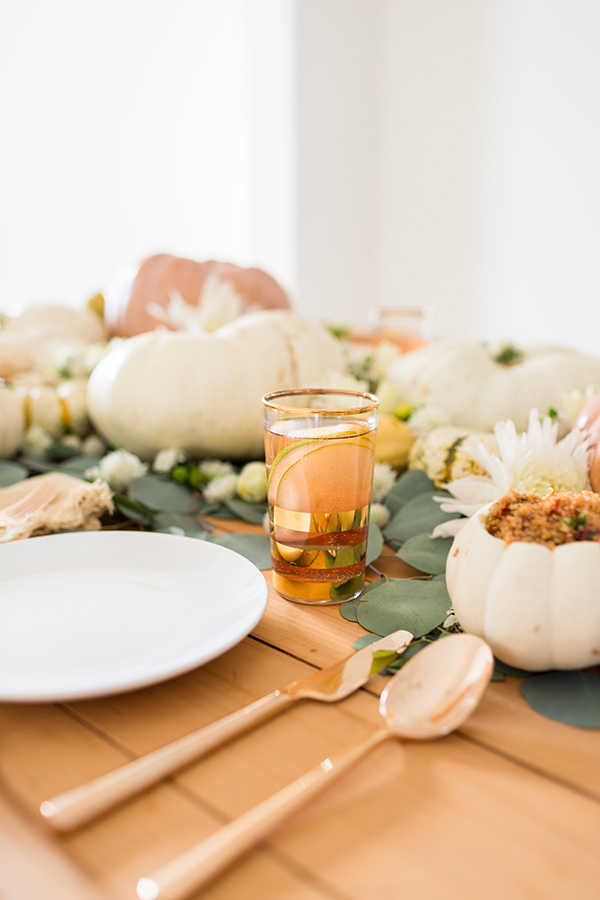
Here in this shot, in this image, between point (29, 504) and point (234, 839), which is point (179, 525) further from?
point (234, 839)

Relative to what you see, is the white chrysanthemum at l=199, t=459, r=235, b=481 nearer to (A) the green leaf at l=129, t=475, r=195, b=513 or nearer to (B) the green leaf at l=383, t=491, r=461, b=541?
(A) the green leaf at l=129, t=475, r=195, b=513

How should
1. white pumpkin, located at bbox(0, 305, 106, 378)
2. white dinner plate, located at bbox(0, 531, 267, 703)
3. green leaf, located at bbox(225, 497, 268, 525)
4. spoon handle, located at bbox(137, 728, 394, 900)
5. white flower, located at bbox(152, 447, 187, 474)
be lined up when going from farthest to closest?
white pumpkin, located at bbox(0, 305, 106, 378)
white flower, located at bbox(152, 447, 187, 474)
green leaf, located at bbox(225, 497, 268, 525)
white dinner plate, located at bbox(0, 531, 267, 703)
spoon handle, located at bbox(137, 728, 394, 900)

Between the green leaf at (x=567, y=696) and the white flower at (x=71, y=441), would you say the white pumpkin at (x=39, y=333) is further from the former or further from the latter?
the green leaf at (x=567, y=696)

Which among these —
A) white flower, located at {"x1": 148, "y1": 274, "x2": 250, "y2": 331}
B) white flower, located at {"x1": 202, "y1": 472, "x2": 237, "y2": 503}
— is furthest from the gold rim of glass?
white flower, located at {"x1": 148, "y1": 274, "x2": 250, "y2": 331}

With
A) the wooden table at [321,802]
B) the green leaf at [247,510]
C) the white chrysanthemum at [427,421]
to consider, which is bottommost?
the green leaf at [247,510]

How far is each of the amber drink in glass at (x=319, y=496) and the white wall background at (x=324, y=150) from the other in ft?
7.20

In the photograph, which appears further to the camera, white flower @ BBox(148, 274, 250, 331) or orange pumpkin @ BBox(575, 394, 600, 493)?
A: white flower @ BBox(148, 274, 250, 331)

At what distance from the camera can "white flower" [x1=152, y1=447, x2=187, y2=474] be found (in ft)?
2.55

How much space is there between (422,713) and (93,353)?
837 millimetres

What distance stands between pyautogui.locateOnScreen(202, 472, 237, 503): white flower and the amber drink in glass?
23 cm

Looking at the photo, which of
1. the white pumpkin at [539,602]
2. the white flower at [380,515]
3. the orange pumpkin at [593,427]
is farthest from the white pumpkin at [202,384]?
the white pumpkin at [539,602]

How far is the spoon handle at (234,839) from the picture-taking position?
0.81 ft

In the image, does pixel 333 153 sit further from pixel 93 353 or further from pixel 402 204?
pixel 93 353

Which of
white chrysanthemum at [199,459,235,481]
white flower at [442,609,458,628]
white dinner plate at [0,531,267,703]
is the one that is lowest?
white chrysanthemum at [199,459,235,481]
